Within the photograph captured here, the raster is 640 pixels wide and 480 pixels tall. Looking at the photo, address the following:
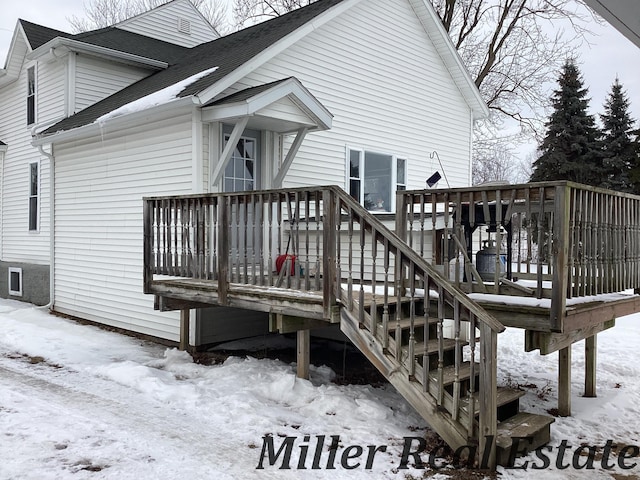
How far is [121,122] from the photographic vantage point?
333 inches

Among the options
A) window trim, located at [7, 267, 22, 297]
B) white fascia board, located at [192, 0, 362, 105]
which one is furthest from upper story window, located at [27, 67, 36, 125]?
white fascia board, located at [192, 0, 362, 105]

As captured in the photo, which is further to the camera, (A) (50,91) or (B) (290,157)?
(A) (50,91)

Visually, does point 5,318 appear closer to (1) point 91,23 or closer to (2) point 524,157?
(1) point 91,23

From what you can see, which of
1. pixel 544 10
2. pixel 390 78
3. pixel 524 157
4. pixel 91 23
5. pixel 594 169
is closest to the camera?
pixel 390 78

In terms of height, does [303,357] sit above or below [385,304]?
below

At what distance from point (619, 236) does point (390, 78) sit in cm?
660

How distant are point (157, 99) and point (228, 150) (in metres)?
1.50

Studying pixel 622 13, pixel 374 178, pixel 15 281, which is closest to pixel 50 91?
pixel 15 281

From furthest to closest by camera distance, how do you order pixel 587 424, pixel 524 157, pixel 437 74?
pixel 524 157 → pixel 437 74 → pixel 587 424

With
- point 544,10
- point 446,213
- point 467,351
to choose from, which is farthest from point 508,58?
point 446,213

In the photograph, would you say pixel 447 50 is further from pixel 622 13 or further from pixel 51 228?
pixel 622 13

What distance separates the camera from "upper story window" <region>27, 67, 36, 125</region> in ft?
39.8

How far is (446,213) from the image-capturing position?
5.64m

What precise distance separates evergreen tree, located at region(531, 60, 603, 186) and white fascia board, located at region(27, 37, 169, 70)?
21173 mm
